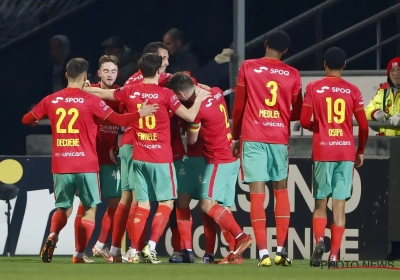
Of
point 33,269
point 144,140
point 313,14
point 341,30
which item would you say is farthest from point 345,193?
point 341,30

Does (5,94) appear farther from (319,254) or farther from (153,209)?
(319,254)

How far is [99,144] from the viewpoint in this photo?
47.2ft

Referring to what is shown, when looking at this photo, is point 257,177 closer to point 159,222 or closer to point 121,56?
point 159,222

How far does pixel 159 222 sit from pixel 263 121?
137 centimetres

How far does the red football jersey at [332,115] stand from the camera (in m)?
13.4

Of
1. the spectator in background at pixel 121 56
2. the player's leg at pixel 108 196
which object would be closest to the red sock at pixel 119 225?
the player's leg at pixel 108 196

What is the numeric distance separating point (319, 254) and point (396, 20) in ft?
22.2

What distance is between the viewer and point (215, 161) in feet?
46.0

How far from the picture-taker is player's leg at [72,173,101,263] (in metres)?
13.6

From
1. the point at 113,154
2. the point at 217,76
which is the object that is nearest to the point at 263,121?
the point at 113,154

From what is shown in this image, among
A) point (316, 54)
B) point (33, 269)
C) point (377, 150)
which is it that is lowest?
point (33, 269)

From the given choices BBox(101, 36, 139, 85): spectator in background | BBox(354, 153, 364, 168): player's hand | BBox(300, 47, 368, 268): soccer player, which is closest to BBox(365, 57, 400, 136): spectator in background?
BBox(354, 153, 364, 168): player's hand

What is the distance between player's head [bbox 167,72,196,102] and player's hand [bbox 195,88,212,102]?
51mm

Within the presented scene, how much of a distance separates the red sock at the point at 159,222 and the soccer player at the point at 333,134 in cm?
139
